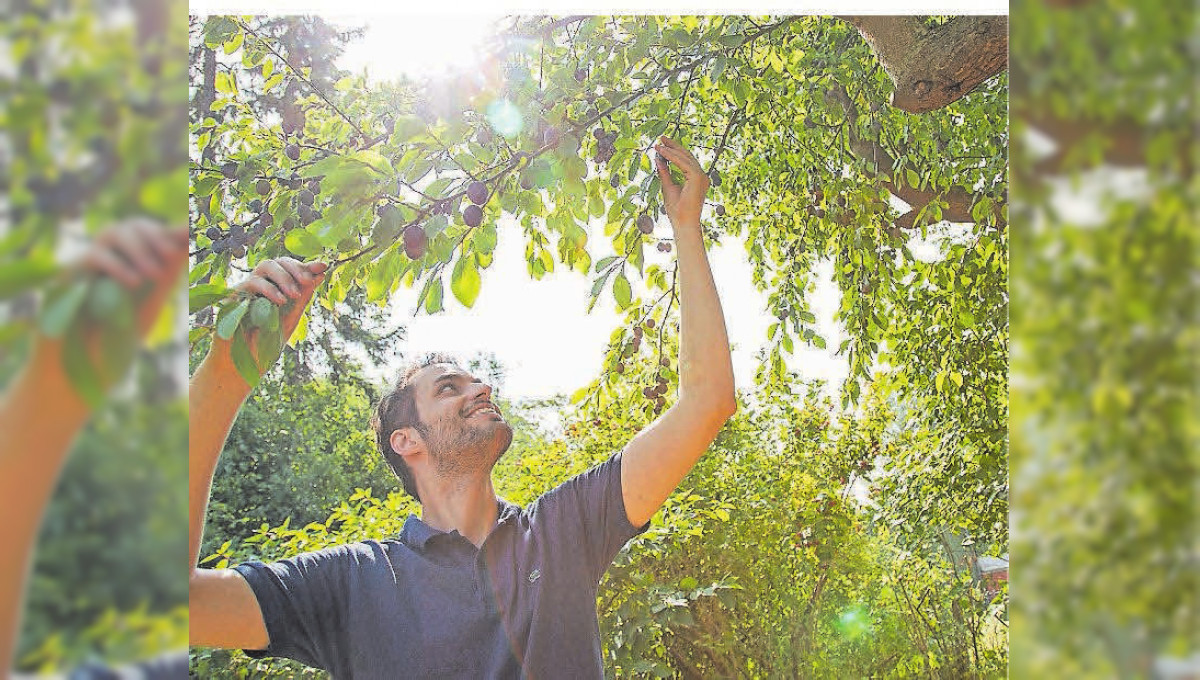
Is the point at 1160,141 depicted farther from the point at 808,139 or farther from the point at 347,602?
the point at 808,139

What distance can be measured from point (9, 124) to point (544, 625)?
5.32ft

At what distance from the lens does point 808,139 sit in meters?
3.30

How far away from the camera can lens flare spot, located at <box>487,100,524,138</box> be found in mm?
1647

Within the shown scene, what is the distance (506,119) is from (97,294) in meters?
1.32

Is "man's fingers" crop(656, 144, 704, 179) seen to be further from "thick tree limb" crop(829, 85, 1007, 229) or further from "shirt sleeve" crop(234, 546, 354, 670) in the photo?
"thick tree limb" crop(829, 85, 1007, 229)

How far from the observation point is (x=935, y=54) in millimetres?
2104

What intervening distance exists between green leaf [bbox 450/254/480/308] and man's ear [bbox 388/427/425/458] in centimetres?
104

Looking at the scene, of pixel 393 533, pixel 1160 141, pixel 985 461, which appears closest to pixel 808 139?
pixel 985 461

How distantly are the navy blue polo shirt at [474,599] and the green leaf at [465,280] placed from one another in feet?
1.88

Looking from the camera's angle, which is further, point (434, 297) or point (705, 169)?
point (705, 169)

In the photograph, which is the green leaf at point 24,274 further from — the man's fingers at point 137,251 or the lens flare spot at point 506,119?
the lens flare spot at point 506,119

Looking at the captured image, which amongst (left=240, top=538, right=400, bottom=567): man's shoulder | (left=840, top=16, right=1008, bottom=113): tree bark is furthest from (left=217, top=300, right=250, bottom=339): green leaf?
(left=840, top=16, right=1008, bottom=113): tree bark

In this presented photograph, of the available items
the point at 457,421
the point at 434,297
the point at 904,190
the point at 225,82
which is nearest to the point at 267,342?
the point at 434,297

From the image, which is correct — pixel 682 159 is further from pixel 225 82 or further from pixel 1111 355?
pixel 1111 355
